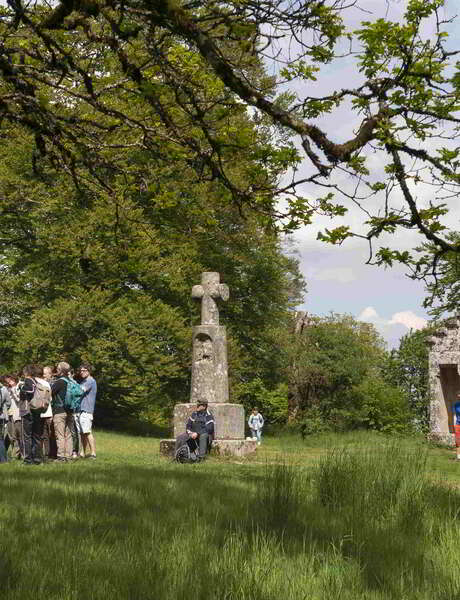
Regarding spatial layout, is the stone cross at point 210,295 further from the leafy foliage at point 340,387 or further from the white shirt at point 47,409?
the leafy foliage at point 340,387

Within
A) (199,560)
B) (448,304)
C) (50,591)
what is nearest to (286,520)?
(199,560)

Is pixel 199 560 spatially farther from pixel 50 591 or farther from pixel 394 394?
pixel 394 394

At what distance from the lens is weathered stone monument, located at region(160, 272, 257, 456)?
17448mm

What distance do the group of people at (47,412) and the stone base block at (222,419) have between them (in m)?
2.23

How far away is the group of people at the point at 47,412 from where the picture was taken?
44.5 feet

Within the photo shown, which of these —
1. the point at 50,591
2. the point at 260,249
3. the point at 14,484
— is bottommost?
the point at 50,591

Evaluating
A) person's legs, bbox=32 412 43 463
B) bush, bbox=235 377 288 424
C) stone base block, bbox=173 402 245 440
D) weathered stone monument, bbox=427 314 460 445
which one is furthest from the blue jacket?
bush, bbox=235 377 288 424

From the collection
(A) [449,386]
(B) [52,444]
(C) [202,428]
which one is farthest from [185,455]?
(A) [449,386]

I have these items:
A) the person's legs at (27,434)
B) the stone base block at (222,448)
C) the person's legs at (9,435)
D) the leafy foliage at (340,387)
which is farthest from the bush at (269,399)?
the person's legs at (27,434)

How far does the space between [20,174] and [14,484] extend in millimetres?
20785

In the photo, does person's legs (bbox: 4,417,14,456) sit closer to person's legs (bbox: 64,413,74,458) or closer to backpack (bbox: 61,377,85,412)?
person's legs (bbox: 64,413,74,458)

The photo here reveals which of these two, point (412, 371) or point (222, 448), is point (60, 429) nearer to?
point (222, 448)

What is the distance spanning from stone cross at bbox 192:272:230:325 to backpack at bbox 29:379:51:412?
5938 mm

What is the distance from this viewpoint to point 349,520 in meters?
6.68
